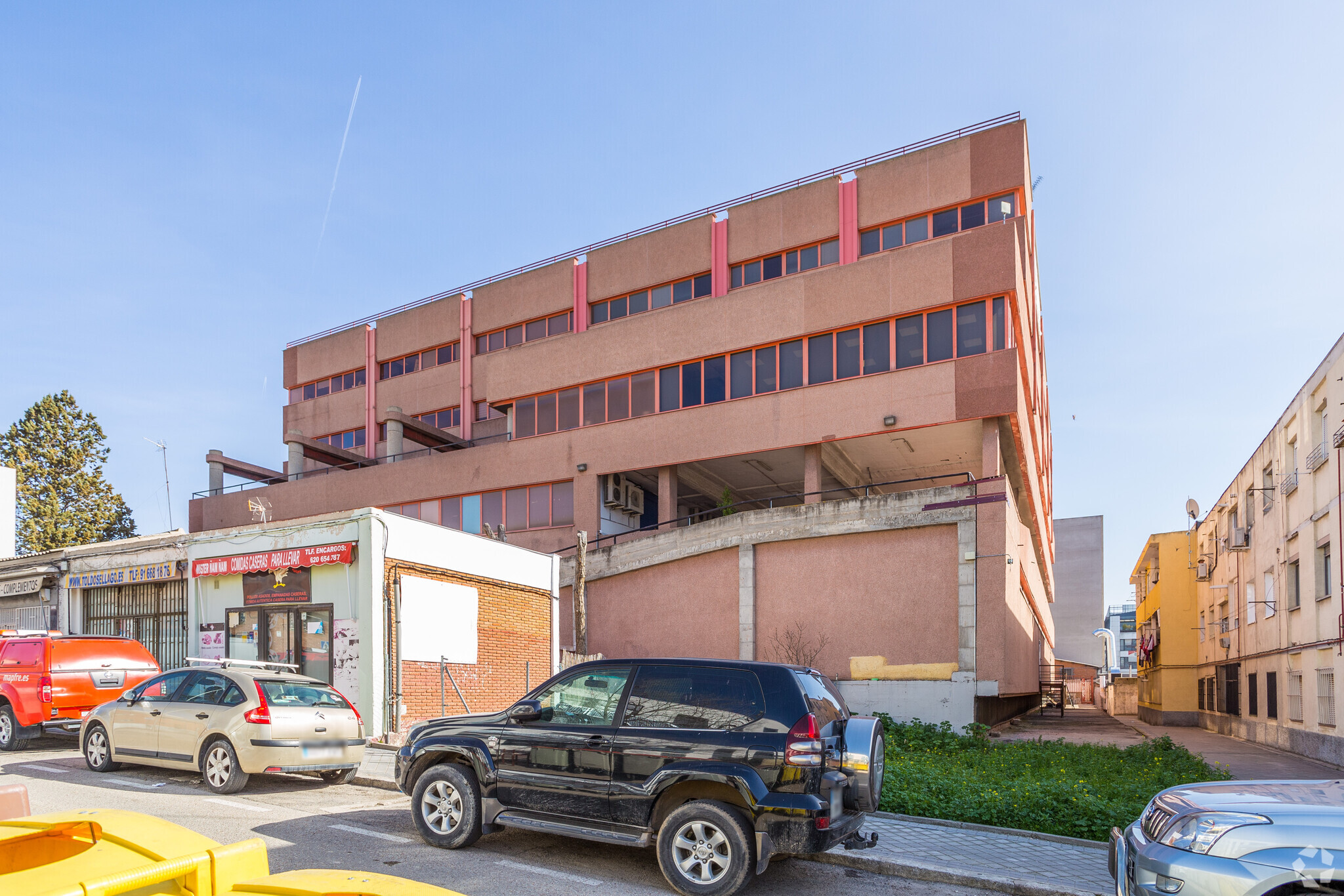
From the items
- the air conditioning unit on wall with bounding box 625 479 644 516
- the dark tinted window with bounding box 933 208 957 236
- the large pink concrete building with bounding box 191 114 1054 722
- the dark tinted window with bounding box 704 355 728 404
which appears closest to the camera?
the large pink concrete building with bounding box 191 114 1054 722

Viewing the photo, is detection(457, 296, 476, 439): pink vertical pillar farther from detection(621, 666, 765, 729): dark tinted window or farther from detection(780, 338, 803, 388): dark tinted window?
detection(621, 666, 765, 729): dark tinted window

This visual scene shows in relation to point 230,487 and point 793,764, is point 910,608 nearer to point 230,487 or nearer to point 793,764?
point 793,764

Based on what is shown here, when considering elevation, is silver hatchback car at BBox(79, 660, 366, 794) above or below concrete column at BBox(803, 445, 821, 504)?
below

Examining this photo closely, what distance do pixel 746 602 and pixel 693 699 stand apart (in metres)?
16.0

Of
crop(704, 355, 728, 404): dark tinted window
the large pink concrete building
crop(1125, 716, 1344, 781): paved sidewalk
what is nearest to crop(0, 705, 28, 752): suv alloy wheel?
the large pink concrete building

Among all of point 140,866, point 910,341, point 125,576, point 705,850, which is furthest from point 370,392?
point 140,866

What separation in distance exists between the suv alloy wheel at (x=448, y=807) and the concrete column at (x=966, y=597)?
14.5 metres

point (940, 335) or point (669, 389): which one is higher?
point (940, 335)

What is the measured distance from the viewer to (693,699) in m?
7.07

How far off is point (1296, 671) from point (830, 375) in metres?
13.1

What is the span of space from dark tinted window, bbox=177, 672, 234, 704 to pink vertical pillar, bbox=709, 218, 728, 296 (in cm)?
2044

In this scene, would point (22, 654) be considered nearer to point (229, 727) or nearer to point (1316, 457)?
point (229, 727)

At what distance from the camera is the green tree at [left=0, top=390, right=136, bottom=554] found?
4756cm

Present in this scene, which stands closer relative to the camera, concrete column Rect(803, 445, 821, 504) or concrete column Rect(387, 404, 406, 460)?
concrete column Rect(803, 445, 821, 504)
